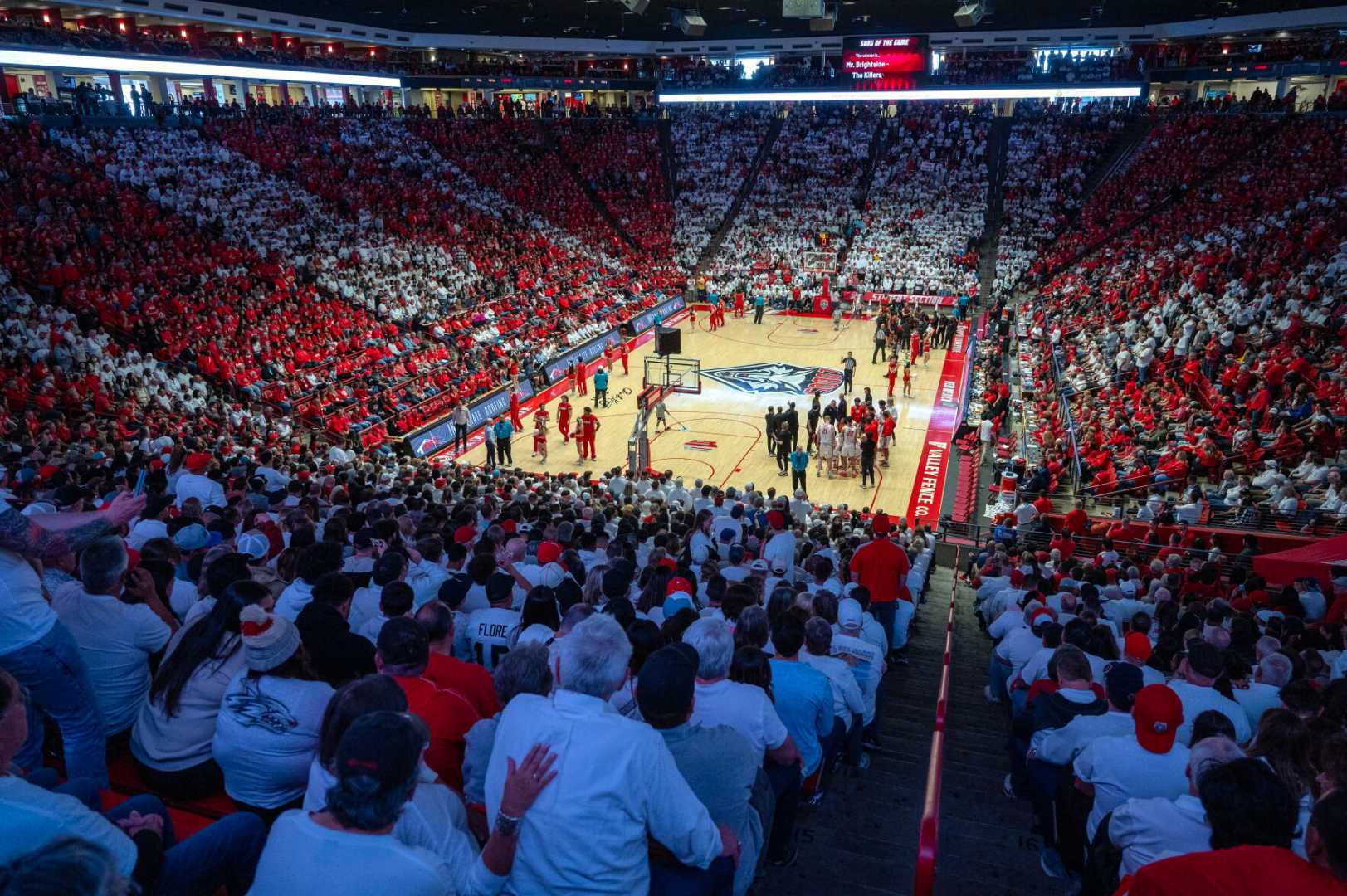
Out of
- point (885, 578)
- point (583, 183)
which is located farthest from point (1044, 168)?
point (885, 578)

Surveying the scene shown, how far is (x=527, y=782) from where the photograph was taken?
2.53 m

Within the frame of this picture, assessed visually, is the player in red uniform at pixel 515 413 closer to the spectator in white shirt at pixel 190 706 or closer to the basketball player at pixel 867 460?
the basketball player at pixel 867 460

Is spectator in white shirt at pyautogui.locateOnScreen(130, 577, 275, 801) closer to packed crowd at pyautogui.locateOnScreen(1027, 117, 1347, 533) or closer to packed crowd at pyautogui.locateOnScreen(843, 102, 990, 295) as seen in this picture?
packed crowd at pyautogui.locateOnScreen(1027, 117, 1347, 533)

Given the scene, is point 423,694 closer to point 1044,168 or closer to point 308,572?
point 308,572

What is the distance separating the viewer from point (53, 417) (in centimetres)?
1360

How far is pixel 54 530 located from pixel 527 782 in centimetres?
249

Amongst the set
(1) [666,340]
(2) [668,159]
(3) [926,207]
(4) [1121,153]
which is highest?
(2) [668,159]

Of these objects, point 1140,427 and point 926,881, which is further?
point 1140,427

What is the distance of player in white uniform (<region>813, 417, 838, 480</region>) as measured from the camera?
1831 cm

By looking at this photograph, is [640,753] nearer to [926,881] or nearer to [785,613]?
[926,881]

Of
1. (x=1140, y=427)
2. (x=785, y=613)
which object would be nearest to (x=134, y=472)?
(x=785, y=613)

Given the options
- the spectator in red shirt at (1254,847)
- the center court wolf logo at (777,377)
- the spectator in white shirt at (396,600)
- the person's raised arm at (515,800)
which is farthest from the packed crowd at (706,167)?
the person's raised arm at (515,800)

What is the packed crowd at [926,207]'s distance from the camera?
114ft

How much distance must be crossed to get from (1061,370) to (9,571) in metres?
21.2
